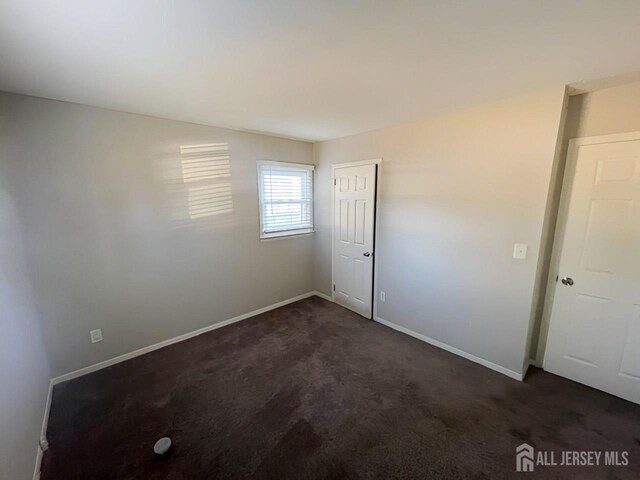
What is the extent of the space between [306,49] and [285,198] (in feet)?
8.09

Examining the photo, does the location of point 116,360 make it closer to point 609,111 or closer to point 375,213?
point 375,213

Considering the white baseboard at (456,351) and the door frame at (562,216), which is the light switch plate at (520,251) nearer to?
the door frame at (562,216)

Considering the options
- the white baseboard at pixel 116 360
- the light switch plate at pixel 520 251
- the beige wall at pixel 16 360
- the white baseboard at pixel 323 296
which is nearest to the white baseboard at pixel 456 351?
the white baseboard at pixel 323 296

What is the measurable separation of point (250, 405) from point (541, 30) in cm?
299

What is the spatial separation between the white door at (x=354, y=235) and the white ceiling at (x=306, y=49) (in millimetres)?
1211

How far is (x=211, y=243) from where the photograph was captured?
3.13 m

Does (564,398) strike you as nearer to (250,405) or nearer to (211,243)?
(250,405)

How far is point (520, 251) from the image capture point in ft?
7.32

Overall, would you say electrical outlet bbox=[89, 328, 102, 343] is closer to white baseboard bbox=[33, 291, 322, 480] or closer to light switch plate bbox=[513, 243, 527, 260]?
white baseboard bbox=[33, 291, 322, 480]

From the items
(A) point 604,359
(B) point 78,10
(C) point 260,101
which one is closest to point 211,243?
Answer: (C) point 260,101

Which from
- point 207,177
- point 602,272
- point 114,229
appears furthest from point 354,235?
point 114,229

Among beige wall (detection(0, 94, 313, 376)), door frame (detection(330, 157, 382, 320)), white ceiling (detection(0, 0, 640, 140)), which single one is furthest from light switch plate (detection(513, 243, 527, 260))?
beige wall (detection(0, 94, 313, 376))

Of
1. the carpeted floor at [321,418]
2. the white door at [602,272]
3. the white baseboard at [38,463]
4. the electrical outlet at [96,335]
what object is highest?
the white door at [602,272]

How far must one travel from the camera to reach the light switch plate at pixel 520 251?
2209mm
